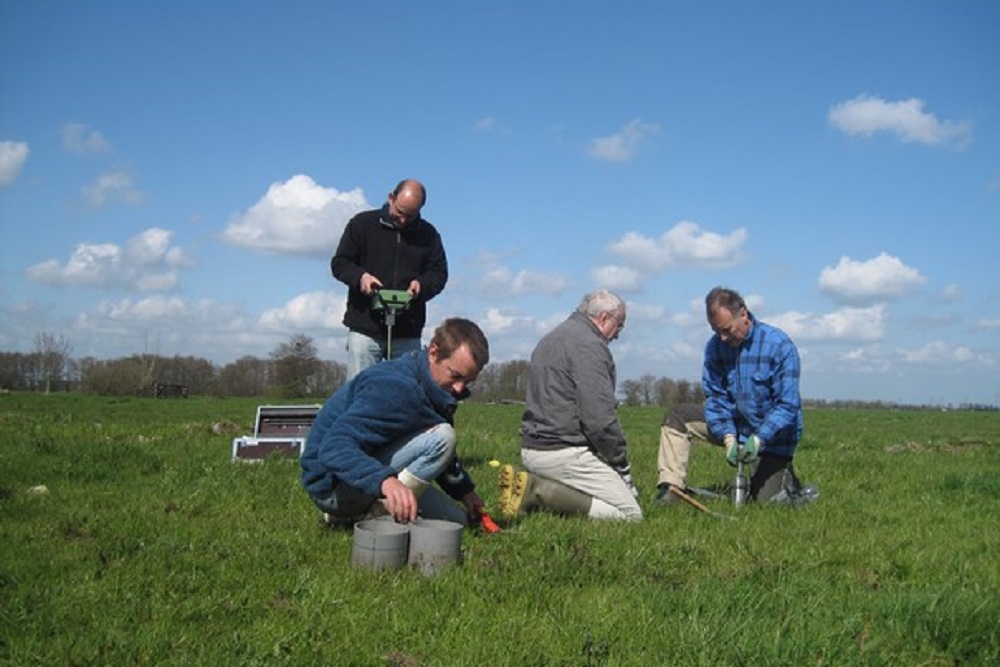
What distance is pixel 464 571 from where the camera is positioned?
13.1 ft

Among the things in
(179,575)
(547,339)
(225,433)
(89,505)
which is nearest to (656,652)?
(179,575)

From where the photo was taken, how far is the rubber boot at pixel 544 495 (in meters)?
5.85

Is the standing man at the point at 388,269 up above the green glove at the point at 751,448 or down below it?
above

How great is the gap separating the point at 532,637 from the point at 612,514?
2791mm

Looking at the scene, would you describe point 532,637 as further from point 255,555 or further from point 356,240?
point 356,240

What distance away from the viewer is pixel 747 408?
709 centimetres

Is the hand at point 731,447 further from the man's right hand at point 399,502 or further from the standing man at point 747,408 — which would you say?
the man's right hand at point 399,502

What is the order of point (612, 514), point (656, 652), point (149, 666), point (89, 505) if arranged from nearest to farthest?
point (149, 666) < point (656, 652) < point (89, 505) < point (612, 514)

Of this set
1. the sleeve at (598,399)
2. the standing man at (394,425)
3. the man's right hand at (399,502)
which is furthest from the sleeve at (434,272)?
the man's right hand at (399,502)

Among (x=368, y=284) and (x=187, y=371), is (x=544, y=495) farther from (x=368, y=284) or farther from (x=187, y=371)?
(x=187, y=371)

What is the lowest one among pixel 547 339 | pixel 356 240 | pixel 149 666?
pixel 149 666

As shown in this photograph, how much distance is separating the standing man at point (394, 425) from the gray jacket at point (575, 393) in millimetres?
1225

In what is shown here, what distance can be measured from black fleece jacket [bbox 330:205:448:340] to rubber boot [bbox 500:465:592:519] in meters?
2.00

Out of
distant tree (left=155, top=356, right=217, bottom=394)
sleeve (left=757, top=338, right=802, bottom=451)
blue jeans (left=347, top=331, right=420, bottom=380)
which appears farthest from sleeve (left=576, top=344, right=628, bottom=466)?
distant tree (left=155, top=356, right=217, bottom=394)
